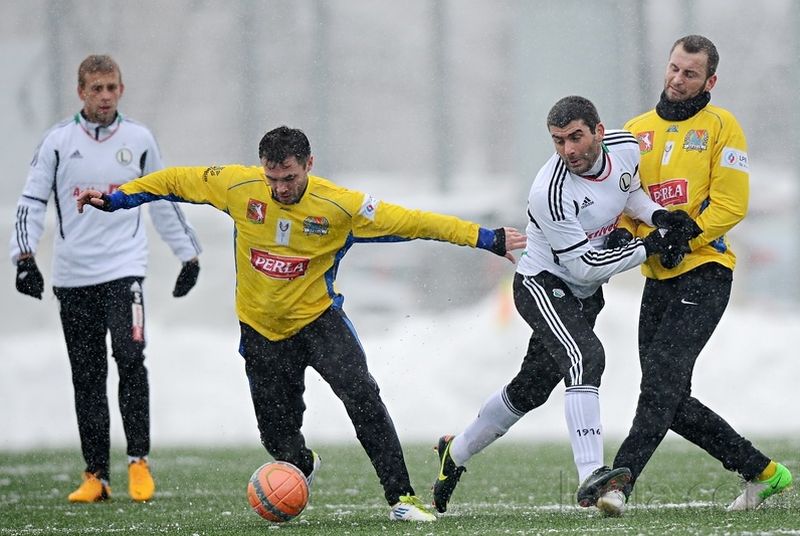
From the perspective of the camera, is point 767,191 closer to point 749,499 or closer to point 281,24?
point 281,24

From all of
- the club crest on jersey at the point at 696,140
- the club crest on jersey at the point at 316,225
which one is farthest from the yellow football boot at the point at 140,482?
the club crest on jersey at the point at 696,140

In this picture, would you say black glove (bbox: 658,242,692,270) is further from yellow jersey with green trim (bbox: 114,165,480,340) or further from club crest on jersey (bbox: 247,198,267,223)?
club crest on jersey (bbox: 247,198,267,223)

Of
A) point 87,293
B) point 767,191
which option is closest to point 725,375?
point 767,191

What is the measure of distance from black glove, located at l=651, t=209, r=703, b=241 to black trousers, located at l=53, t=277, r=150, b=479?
3.19m

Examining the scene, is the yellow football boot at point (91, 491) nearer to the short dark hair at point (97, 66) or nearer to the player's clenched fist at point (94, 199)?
the player's clenched fist at point (94, 199)

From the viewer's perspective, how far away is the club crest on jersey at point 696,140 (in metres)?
6.56

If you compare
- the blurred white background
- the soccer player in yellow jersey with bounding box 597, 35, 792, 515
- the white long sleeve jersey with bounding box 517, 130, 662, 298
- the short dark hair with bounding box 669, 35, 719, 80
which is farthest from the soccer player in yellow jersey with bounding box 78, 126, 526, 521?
the blurred white background

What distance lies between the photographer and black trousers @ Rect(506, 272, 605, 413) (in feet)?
20.9

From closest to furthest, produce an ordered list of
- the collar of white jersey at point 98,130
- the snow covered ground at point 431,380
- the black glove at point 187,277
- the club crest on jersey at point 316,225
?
the club crest on jersey at point 316,225 → the collar of white jersey at point 98,130 → the black glove at point 187,277 → the snow covered ground at point 431,380

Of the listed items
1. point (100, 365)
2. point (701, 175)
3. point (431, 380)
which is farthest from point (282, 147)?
point (431, 380)

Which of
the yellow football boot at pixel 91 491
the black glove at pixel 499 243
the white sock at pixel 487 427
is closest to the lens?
the black glove at pixel 499 243

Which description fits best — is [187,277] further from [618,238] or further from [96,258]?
[618,238]

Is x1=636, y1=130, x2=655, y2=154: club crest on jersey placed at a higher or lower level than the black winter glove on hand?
higher

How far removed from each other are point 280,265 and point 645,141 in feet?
5.65
